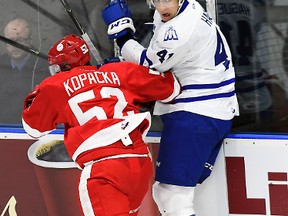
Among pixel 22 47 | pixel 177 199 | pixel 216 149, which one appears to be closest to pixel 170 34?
pixel 216 149

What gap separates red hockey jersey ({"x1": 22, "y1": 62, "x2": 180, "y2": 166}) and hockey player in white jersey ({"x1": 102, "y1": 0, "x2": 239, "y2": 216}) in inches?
5.3

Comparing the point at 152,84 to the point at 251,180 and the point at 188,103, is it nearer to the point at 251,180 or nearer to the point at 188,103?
the point at 188,103

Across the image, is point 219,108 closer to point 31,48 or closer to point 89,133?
point 89,133

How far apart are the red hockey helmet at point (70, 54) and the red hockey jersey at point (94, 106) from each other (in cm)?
5

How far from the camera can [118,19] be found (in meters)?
2.90

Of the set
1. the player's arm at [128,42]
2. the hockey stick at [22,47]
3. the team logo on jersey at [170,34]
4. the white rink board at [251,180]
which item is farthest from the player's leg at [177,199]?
the hockey stick at [22,47]

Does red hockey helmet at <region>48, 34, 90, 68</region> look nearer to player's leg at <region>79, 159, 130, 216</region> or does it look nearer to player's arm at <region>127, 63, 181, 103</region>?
player's arm at <region>127, 63, 181, 103</region>

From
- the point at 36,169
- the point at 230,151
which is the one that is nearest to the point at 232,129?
the point at 230,151

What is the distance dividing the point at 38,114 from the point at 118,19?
0.45 meters

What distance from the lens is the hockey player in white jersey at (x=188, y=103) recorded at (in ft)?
9.36

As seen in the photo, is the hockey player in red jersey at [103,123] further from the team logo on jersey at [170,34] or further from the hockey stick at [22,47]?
the hockey stick at [22,47]

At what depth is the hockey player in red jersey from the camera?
8.67 ft

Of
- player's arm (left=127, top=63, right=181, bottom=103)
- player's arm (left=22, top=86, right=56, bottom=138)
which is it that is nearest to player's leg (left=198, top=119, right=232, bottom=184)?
player's arm (left=127, top=63, right=181, bottom=103)

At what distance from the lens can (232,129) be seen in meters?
3.11
